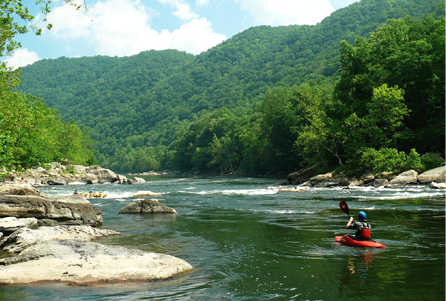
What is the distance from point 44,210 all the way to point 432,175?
31022 millimetres

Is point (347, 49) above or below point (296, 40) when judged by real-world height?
below

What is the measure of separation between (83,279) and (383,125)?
4216cm

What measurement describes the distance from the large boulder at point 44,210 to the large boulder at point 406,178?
2840cm

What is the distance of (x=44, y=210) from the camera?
586 inches

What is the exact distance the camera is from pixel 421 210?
720 inches

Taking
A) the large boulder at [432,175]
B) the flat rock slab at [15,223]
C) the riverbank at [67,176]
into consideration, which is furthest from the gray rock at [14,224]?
the riverbank at [67,176]

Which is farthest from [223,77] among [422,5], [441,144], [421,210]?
[421,210]

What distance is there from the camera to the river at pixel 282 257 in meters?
7.38

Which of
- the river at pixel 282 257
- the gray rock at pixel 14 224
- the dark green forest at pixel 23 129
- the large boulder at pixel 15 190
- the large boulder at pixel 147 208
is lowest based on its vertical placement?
the river at pixel 282 257

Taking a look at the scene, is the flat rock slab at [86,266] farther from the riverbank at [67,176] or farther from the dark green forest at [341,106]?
the riverbank at [67,176]

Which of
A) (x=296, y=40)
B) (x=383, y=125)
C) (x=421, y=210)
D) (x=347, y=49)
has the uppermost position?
(x=296, y=40)

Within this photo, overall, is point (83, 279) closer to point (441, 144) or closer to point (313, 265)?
point (313, 265)

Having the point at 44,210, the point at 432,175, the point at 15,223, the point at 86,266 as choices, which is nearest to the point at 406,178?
the point at 432,175

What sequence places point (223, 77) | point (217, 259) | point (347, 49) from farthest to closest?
point (223, 77), point (347, 49), point (217, 259)
